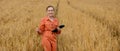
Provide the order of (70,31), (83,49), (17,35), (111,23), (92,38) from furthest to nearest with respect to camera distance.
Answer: (111,23), (70,31), (17,35), (92,38), (83,49)

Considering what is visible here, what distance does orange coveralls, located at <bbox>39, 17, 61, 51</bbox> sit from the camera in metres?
3.51

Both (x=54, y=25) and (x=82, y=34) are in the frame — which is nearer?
(x=54, y=25)

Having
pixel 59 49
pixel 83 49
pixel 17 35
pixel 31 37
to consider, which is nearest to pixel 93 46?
pixel 83 49

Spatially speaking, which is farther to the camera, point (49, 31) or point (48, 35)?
point (49, 31)

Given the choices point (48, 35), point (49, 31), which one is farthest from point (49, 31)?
point (48, 35)

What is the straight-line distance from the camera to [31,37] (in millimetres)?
4223

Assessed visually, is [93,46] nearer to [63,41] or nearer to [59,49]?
[59,49]

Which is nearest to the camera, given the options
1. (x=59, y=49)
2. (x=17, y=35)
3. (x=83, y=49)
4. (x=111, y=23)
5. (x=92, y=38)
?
(x=83, y=49)

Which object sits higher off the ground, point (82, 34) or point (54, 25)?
point (54, 25)

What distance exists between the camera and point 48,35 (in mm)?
3607

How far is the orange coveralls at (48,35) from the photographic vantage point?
3508 mm

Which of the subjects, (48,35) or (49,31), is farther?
(49,31)

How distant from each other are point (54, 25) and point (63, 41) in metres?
0.55

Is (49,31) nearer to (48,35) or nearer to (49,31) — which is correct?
(49,31)
